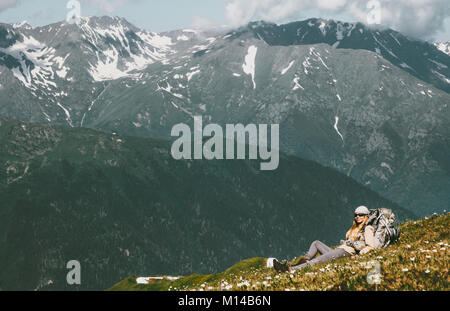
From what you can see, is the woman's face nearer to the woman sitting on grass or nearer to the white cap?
the woman sitting on grass

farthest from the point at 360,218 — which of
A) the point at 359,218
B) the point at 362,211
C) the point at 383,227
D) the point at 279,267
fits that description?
the point at 279,267

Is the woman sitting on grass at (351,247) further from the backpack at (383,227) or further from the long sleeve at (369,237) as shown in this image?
the backpack at (383,227)

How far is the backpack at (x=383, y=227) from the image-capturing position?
93.8 ft

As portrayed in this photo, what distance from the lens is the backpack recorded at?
28578mm

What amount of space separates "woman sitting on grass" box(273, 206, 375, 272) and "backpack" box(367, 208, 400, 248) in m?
0.27

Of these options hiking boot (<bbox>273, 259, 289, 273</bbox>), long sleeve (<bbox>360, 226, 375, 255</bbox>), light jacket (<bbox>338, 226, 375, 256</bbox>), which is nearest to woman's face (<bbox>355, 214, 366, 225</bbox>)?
light jacket (<bbox>338, 226, 375, 256</bbox>)

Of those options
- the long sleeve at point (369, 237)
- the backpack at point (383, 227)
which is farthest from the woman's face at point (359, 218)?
the long sleeve at point (369, 237)

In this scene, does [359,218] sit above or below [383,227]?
above

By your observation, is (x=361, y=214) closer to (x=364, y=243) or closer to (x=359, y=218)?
(x=359, y=218)

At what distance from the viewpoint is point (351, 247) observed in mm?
28688

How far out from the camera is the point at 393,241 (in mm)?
30062

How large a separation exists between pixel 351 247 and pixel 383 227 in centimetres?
201

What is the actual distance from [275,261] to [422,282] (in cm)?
1171

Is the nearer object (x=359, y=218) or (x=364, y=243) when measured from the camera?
(x=364, y=243)
